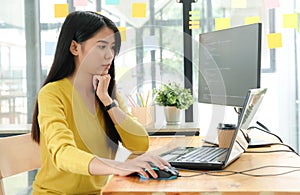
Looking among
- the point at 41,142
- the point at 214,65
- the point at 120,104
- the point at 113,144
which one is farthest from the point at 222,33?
the point at 41,142

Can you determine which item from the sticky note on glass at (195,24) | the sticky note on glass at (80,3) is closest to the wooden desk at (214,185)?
the sticky note on glass at (195,24)

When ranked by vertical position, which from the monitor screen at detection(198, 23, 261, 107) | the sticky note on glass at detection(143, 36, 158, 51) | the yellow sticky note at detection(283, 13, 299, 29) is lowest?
the monitor screen at detection(198, 23, 261, 107)

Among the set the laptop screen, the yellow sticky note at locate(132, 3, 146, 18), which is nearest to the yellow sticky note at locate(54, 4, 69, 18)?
the yellow sticky note at locate(132, 3, 146, 18)

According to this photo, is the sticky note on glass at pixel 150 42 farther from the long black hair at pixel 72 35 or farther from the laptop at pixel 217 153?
the laptop at pixel 217 153

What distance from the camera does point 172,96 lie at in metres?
2.15

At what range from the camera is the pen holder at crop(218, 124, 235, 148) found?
1532mm

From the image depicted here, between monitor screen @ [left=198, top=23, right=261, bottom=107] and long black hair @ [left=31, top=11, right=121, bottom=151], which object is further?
monitor screen @ [left=198, top=23, right=261, bottom=107]

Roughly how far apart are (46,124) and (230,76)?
76cm

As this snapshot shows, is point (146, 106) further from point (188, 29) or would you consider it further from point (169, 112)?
point (188, 29)

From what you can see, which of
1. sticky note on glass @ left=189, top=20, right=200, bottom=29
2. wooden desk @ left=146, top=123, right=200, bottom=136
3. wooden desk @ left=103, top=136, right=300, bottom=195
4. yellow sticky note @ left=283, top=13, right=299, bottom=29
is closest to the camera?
wooden desk @ left=103, top=136, right=300, bottom=195

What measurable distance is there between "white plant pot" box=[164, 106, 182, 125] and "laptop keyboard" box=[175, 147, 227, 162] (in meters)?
0.65

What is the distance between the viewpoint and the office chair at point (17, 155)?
1513 millimetres

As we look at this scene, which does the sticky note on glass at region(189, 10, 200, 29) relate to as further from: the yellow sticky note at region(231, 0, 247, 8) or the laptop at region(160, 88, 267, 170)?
the laptop at region(160, 88, 267, 170)

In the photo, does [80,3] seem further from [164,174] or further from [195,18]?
[164,174]
